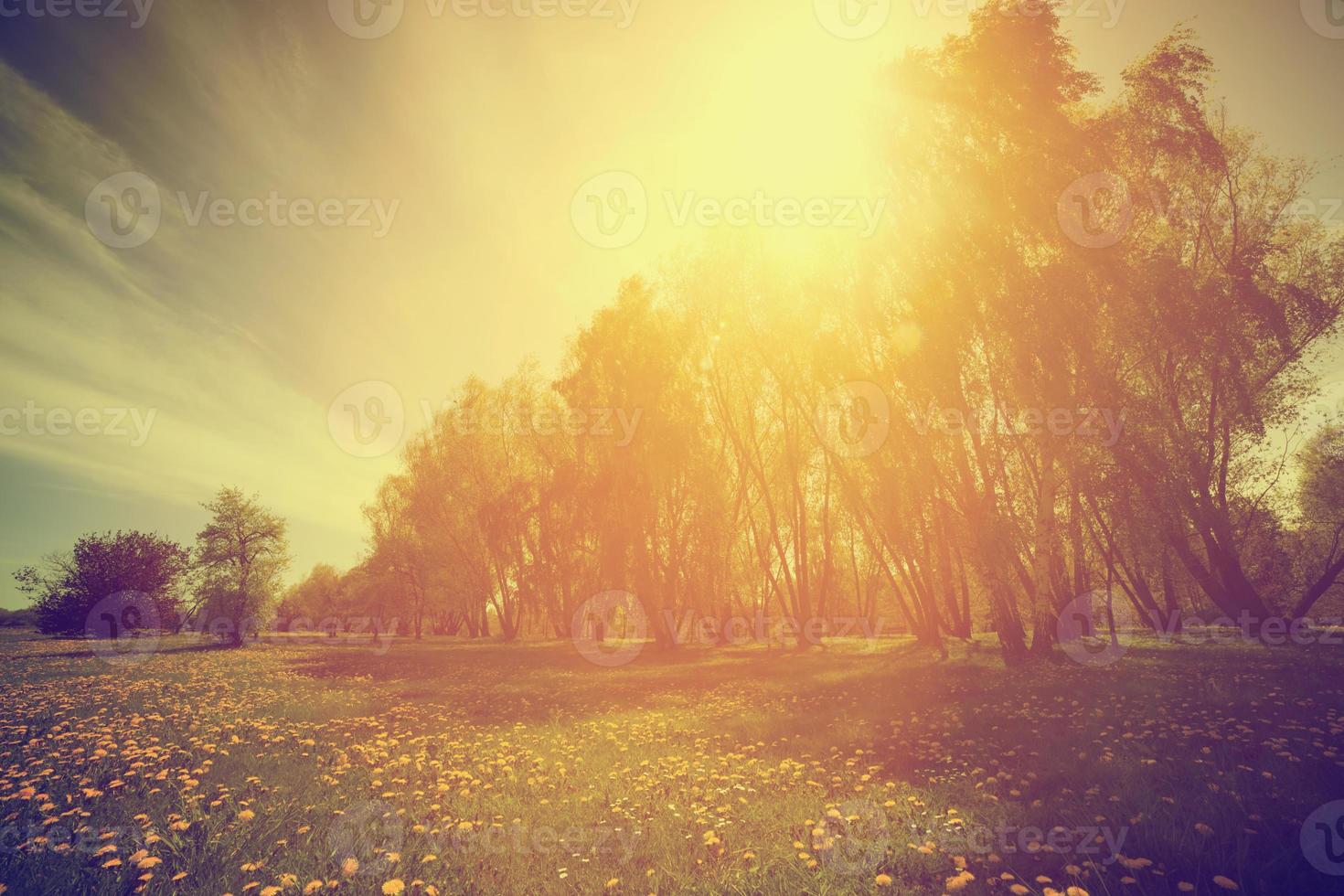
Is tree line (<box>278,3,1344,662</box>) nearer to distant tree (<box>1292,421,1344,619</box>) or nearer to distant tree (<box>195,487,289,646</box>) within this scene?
distant tree (<box>1292,421,1344,619</box>)

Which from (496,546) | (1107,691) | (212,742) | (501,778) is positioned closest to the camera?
(501,778)

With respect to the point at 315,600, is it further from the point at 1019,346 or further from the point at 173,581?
the point at 1019,346

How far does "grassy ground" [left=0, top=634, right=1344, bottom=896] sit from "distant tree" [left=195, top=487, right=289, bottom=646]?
144ft

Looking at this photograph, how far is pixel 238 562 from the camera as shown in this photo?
2046 inches

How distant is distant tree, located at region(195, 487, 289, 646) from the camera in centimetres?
4975

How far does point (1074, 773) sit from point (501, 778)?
7273 mm

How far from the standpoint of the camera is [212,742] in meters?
8.63

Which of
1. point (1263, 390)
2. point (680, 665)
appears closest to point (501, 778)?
point (680, 665)

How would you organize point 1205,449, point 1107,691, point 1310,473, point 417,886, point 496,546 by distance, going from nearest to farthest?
point 417,886 → point 1107,691 → point 1205,449 → point 1310,473 → point 496,546

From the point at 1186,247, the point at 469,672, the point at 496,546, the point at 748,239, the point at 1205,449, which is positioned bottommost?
the point at 469,672

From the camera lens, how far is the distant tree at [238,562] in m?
49.8

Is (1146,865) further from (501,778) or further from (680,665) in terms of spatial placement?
(680,665)

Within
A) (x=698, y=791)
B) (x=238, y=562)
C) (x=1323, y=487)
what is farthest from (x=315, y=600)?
(x=1323, y=487)

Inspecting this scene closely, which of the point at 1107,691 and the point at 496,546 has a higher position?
the point at 496,546
